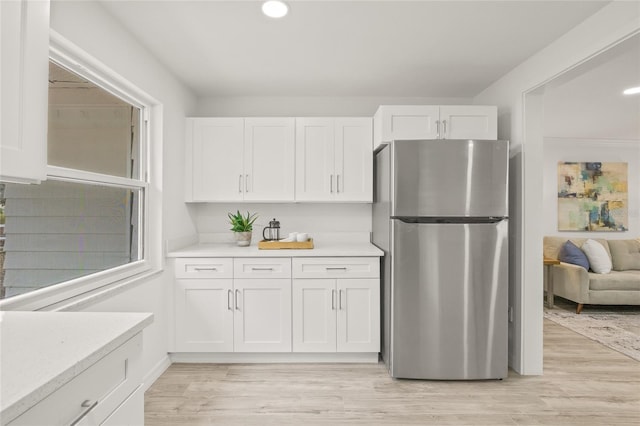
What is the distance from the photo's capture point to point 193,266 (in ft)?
9.13

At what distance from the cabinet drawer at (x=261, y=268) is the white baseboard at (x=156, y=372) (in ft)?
2.90

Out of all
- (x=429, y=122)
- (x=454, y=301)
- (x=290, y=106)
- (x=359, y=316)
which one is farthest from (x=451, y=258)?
(x=290, y=106)

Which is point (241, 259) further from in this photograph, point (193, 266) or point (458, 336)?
point (458, 336)

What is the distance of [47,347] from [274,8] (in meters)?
1.89

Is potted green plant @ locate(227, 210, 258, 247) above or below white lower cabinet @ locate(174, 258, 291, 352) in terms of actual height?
above

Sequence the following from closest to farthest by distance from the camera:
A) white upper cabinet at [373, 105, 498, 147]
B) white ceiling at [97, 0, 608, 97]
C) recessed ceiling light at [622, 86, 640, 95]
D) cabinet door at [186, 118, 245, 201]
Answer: white ceiling at [97, 0, 608, 97] < white upper cabinet at [373, 105, 498, 147] < cabinet door at [186, 118, 245, 201] < recessed ceiling light at [622, 86, 640, 95]

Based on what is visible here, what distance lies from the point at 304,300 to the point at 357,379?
0.72 meters

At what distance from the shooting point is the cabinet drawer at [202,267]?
278 cm

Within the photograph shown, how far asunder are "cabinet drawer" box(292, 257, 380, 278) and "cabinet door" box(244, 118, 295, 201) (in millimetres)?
730

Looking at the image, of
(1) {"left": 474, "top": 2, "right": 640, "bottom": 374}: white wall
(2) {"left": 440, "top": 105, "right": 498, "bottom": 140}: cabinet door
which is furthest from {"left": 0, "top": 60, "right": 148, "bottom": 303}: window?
(1) {"left": 474, "top": 2, "right": 640, "bottom": 374}: white wall

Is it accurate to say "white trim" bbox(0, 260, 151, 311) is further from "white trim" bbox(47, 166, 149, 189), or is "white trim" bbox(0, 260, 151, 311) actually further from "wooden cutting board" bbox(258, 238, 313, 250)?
"wooden cutting board" bbox(258, 238, 313, 250)

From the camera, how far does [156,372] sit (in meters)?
2.60

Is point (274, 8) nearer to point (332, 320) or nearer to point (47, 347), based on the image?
point (47, 347)

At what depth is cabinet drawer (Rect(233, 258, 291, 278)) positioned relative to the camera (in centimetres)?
279
